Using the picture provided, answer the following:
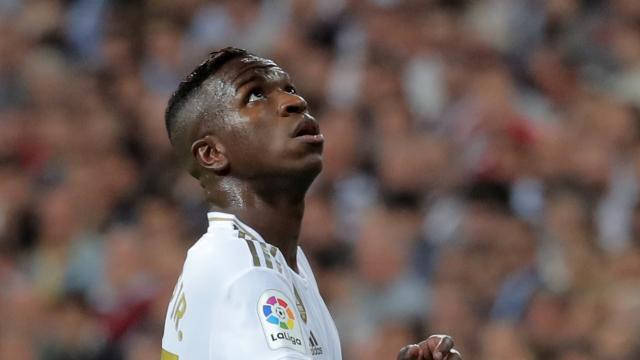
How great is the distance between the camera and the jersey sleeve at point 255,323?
2764mm

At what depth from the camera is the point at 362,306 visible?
707cm

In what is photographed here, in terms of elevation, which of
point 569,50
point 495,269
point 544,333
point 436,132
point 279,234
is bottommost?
point 279,234

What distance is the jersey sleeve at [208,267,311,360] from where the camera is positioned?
9.07ft

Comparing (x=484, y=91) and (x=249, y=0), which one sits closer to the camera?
(x=484, y=91)

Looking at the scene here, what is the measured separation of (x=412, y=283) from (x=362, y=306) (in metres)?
0.31

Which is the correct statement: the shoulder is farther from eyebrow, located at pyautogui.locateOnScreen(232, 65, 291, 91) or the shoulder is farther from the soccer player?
eyebrow, located at pyautogui.locateOnScreen(232, 65, 291, 91)

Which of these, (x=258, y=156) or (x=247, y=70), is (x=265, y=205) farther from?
(x=247, y=70)

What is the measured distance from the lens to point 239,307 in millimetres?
2801

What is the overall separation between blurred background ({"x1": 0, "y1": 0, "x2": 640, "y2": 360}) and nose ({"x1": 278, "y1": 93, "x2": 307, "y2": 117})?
3.45m

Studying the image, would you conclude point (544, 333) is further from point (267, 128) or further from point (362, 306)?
point (267, 128)

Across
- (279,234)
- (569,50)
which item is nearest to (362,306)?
(569,50)

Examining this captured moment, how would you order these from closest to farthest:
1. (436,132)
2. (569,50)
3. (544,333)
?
(544,333) < (436,132) < (569,50)

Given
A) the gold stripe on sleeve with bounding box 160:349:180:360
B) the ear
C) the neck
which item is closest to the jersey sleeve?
the gold stripe on sleeve with bounding box 160:349:180:360

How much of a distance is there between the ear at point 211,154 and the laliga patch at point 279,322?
47 centimetres
